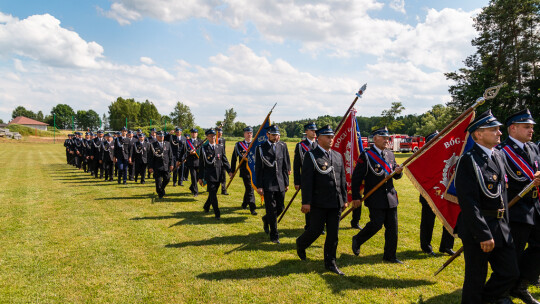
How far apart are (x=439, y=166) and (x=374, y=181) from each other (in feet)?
3.60

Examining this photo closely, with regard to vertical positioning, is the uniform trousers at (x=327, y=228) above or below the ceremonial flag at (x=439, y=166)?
below

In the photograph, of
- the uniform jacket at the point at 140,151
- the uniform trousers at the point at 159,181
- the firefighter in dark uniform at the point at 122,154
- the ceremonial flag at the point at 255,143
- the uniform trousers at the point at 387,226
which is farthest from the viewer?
the firefighter in dark uniform at the point at 122,154

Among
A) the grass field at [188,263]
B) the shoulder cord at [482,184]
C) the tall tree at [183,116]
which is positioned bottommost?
the grass field at [188,263]

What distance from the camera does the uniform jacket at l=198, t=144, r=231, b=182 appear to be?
8.97m

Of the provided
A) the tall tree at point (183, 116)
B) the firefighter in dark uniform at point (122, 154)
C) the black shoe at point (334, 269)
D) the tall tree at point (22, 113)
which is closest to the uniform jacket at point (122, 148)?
the firefighter in dark uniform at point (122, 154)

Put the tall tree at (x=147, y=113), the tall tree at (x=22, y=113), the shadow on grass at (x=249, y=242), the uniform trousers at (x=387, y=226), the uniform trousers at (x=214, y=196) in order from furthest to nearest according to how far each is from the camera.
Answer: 1. the tall tree at (x=22, y=113)
2. the tall tree at (x=147, y=113)
3. the uniform trousers at (x=214, y=196)
4. the shadow on grass at (x=249, y=242)
5. the uniform trousers at (x=387, y=226)

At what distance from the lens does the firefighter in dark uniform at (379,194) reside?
578 centimetres

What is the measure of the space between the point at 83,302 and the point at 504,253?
17.1 feet

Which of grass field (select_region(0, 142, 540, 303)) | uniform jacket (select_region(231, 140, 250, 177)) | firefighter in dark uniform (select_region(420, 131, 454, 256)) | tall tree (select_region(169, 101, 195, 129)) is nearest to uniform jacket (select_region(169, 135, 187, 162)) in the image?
uniform jacket (select_region(231, 140, 250, 177))

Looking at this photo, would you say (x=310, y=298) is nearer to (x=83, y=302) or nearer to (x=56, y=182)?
(x=83, y=302)

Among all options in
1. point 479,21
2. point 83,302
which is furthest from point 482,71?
point 83,302

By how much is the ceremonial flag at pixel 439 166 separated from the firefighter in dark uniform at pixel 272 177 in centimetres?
276

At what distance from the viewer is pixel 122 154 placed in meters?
15.4

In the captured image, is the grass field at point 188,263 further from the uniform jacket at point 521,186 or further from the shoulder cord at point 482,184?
the shoulder cord at point 482,184
